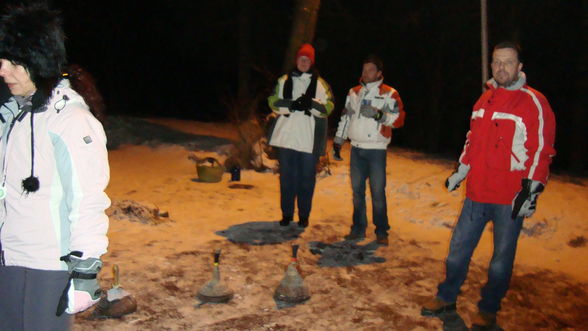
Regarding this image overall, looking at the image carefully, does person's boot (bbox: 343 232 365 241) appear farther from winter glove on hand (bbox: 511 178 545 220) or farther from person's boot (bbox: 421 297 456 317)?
winter glove on hand (bbox: 511 178 545 220)

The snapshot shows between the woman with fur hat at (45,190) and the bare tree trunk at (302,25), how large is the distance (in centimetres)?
744

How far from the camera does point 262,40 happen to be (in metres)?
22.5

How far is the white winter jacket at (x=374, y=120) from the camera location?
603 cm

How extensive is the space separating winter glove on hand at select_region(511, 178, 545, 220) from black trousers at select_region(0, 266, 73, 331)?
9.83ft

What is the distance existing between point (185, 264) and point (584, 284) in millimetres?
3911

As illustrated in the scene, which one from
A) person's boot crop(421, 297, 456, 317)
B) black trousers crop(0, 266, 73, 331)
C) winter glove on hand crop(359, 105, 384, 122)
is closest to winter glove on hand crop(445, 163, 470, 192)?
person's boot crop(421, 297, 456, 317)

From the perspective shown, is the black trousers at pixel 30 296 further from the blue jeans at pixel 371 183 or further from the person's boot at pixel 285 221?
the person's boot at pixel 285 221

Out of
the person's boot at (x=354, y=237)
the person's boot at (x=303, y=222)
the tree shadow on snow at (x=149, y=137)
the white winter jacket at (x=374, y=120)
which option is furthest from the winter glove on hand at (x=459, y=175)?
the tree shadow on snow at (x=149, y=137)

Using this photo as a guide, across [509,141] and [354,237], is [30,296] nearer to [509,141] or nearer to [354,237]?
[509,141]

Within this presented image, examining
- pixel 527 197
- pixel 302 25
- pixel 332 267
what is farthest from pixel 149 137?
pixel 527 197

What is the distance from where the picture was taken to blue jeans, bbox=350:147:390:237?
6137 millimetres

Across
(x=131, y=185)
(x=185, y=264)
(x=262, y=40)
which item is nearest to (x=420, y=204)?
(x=185, y=264)

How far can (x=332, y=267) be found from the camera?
224 inches

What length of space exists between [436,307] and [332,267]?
52.9 inches
